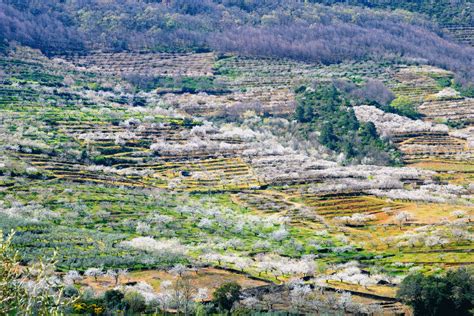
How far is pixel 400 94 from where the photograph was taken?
161375 millimetres

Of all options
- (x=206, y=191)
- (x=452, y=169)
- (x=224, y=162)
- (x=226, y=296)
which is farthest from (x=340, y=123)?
(x=226, y=296)

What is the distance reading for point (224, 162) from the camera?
382 feet

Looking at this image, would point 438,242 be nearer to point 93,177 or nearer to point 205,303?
point 205,303

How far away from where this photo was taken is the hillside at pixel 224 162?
68500 mm

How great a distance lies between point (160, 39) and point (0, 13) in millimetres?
37421

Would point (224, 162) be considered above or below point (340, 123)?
above

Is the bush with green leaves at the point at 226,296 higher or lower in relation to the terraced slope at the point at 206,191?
higher

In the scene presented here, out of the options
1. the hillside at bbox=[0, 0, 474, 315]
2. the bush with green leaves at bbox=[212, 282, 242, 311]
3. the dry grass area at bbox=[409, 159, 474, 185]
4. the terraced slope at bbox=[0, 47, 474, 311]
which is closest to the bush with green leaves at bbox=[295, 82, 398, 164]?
the hillside at bbox=[0, 0, 474, 315]

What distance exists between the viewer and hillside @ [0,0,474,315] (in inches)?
2697

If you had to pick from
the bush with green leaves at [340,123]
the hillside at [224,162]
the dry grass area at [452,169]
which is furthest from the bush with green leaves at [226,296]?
the bush with green leaves at [340,123]

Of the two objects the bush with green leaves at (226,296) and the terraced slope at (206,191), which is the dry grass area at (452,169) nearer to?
the terraced slope at (206,191)

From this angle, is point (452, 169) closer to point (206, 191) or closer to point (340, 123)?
point (340, 123)

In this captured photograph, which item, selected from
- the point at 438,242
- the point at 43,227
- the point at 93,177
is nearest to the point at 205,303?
the point at 43,227

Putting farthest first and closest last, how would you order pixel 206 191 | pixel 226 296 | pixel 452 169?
pixel 452 169, pixel 206 191, pixel 226 296
